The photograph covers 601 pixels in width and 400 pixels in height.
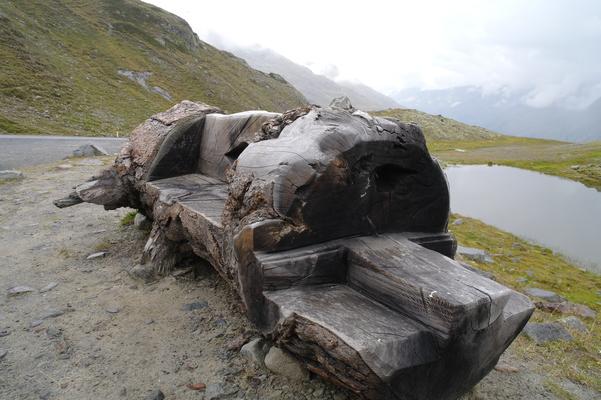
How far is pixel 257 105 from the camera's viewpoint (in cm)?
6988

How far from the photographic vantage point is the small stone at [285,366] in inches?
153

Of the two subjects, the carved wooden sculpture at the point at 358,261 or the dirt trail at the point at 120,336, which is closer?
the carved wooden sculpture at the point at 358,261

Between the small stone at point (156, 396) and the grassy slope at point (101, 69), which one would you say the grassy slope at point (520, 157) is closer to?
the small stone at point (156, 396)

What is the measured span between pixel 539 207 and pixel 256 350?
896 inches

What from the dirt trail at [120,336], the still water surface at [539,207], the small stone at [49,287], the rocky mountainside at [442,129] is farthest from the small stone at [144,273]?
the rocky mountainside at [442,129]

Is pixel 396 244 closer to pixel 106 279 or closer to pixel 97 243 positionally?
pixel 106 279

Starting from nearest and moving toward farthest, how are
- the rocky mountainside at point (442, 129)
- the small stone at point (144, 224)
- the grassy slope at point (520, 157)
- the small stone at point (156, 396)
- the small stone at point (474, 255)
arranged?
the small stone at point (156, 396)
the small stone at point (144, 224)
the small stone at point (474, 255)
the grassy slope at point (520, 157)
the rocky mountainside at point (442, 129)

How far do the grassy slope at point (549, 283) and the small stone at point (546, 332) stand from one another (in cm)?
11

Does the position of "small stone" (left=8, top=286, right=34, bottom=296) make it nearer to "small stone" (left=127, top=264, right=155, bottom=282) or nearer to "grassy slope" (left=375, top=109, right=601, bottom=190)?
"small stone" (left=127, top=264, right=155, bottom=282)

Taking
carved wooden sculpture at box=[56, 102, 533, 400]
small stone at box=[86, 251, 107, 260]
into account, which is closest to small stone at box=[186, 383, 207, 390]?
carved wooden sculpture at box=[56, 102, 533, 400]

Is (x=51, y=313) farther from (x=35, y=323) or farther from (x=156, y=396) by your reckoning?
(x=156, y=396)

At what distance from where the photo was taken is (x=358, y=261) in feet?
11.7

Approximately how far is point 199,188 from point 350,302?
3762 millimetres

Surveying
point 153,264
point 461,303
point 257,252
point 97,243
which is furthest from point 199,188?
point 461,303
